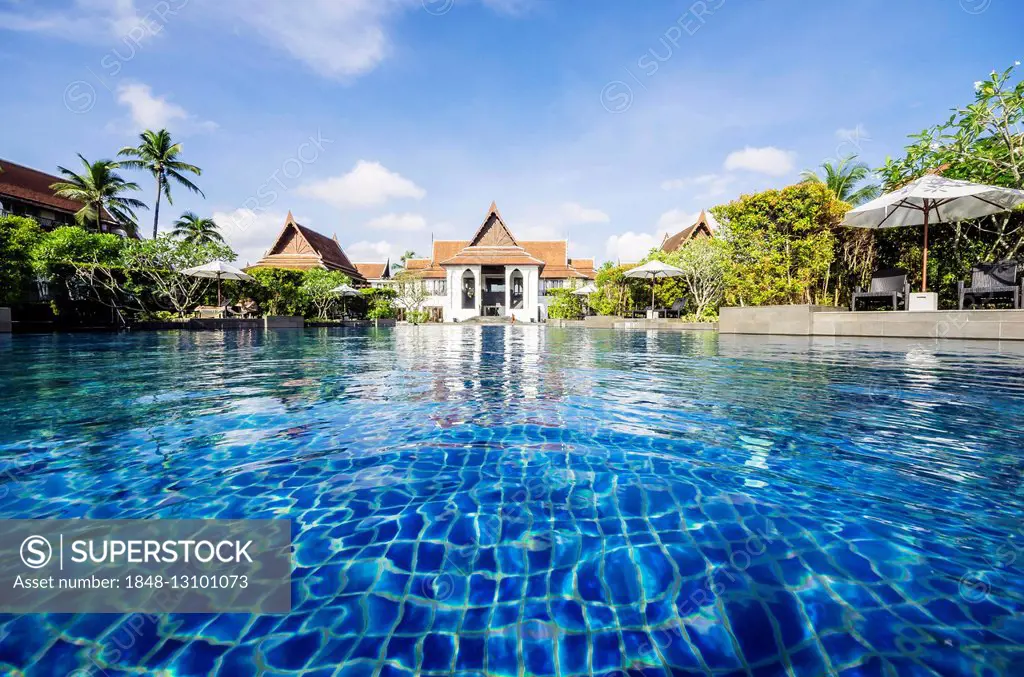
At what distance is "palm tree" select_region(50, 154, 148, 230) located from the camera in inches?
1112

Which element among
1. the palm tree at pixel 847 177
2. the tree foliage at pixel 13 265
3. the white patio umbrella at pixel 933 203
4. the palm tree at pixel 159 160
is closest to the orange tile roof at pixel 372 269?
the palm tree at pixel 159 160

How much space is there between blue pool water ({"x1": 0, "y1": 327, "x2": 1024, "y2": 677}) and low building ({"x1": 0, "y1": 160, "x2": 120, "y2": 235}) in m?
38.2

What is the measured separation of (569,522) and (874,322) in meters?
12.4

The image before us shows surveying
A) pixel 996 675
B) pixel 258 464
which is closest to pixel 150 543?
pixel 258 464

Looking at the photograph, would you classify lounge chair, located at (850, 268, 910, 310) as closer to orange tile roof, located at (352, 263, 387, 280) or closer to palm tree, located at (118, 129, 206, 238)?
palm tree, located at (118, 129, 206, 238)

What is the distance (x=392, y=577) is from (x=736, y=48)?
13530mm

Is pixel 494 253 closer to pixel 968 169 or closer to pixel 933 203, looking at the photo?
pixel 968 169

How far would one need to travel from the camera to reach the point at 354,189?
94.4 feet

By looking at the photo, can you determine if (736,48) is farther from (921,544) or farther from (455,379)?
(921,544)

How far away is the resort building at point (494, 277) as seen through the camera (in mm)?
37719

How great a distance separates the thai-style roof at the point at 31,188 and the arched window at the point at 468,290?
26.5 meters

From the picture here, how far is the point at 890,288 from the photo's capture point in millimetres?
10758

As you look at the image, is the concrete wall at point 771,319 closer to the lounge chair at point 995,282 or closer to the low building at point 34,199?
the lounge chair at point 995,282

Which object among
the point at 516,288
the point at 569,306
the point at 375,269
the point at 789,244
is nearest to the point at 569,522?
the point at 789,244
